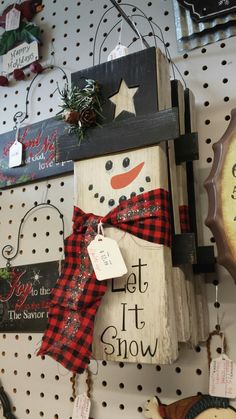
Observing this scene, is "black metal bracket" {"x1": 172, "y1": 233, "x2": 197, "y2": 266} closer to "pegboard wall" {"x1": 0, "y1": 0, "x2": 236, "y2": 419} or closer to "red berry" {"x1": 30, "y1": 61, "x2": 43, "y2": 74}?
"pegboard wall" {"x1": 0, "y1": 0, "x2": 236, "y2": 419}

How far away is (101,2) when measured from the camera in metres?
1.02

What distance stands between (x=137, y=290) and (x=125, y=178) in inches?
7.2

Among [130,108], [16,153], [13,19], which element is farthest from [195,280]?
[13,19]

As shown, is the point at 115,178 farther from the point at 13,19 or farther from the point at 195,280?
the point at 13,19

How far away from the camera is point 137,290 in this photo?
2.23ft

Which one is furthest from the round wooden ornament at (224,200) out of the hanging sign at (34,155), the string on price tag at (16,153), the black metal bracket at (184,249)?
the string on price tag at (16,153)

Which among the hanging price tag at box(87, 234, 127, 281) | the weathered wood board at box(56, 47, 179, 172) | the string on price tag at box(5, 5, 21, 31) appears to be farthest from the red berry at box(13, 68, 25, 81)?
the hanging price tag at box(87, 234, 127, 281)

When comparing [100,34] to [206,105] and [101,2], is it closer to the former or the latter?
[101,2]

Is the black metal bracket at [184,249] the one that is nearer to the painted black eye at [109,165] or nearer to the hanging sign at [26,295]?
the painted black eye at [109,165]

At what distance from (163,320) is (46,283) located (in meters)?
0.40

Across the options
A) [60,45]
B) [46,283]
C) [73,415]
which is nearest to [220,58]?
[60,45]

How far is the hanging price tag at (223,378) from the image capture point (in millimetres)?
708

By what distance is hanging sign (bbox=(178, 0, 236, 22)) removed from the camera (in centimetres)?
80

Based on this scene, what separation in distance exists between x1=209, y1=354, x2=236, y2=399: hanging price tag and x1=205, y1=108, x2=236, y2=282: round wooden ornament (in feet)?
0.57
